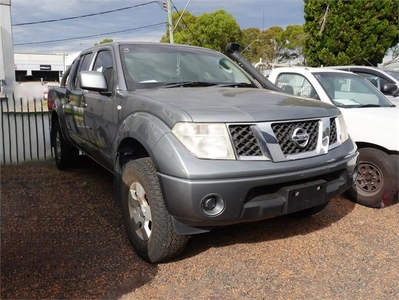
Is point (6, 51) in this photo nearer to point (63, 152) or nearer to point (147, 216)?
point (63, 152)

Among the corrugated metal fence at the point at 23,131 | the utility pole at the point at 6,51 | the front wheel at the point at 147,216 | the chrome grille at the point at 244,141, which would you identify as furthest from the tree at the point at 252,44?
the chrome grille at the point at 244,141

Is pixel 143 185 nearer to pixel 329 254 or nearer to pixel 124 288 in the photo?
pixel 124 288

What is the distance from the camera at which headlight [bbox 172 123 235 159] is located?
243 centimetres

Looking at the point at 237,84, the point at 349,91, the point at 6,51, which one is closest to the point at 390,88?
the point at 349,91

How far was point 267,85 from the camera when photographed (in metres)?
4.26

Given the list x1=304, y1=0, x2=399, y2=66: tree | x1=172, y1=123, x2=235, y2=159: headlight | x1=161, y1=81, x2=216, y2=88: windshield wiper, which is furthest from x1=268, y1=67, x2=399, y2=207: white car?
x1=304, y1=0, x2=399, y2=66: tree

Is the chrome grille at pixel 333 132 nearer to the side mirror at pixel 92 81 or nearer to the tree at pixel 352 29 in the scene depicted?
the side mirror at pixel 92 81

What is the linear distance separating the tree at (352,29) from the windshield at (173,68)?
19.3 metres

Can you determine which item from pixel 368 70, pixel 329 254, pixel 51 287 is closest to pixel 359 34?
pixel 368 70

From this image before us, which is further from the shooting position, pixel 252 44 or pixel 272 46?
pixel 272 46

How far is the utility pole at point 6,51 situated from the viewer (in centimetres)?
775

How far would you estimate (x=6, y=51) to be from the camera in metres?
8.02

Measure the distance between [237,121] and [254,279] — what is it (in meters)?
1.18

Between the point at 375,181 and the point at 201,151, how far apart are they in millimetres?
2572
